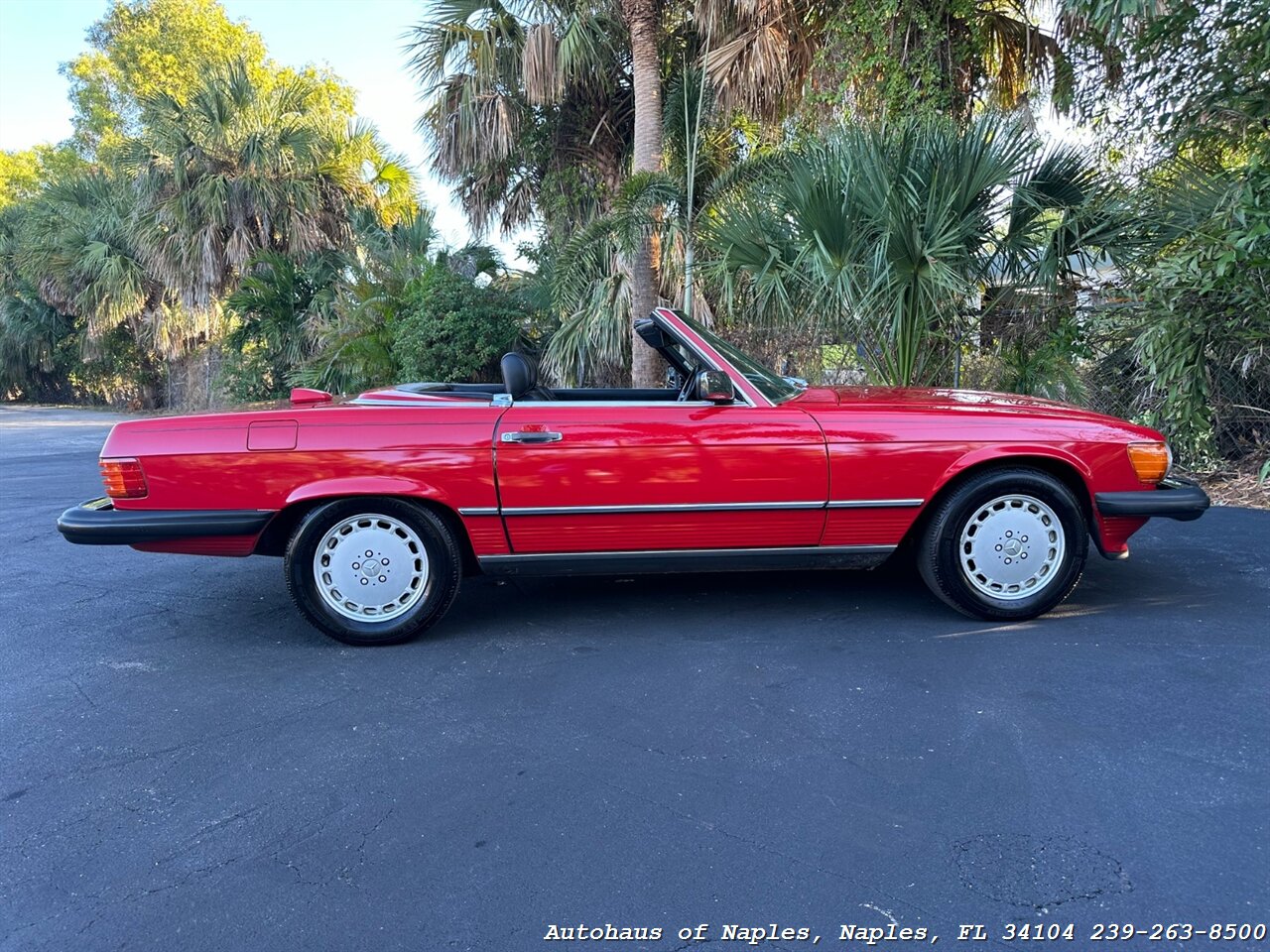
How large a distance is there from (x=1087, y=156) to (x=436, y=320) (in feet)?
26.7

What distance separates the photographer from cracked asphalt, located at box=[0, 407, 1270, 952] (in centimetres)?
210

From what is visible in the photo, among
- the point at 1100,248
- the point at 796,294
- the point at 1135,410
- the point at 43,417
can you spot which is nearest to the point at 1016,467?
the point at 796,294

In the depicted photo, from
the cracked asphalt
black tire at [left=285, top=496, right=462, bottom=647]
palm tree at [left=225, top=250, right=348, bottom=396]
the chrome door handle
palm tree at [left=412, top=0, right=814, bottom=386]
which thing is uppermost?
palm tree at [left=412, top=0, right=814, bottom=386]

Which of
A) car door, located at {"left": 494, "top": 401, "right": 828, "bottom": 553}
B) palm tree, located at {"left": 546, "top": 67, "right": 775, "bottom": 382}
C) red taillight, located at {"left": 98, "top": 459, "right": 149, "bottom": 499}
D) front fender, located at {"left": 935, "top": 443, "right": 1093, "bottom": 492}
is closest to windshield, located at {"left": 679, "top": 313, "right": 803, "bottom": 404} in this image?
car door, located at {"left": 494, "top": 401, "right": 828, "bottom": 553}

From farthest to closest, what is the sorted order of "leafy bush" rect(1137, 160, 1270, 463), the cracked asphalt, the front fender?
"leafy bush" rect(1137, 160, 1270, 463)
the front fender
the cracked asphalt

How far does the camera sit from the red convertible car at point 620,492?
3785mm

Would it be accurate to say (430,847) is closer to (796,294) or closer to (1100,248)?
(796,294)

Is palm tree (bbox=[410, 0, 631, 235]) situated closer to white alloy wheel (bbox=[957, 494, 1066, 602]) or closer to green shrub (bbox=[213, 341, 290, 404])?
green shrub (bbox=[213, 341, 290, 404])

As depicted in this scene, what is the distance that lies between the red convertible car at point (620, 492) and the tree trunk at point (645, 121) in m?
6.64

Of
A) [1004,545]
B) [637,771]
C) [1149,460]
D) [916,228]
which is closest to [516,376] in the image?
[637,771]

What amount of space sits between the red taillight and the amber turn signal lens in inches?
171

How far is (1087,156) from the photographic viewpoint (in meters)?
7.08

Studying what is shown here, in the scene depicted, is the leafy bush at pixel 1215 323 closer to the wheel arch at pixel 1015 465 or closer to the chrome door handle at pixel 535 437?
the wheel arch at pixel 1015 465

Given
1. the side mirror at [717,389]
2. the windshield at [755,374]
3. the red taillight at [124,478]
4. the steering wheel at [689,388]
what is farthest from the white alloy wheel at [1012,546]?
the red taillight at [124,478]
